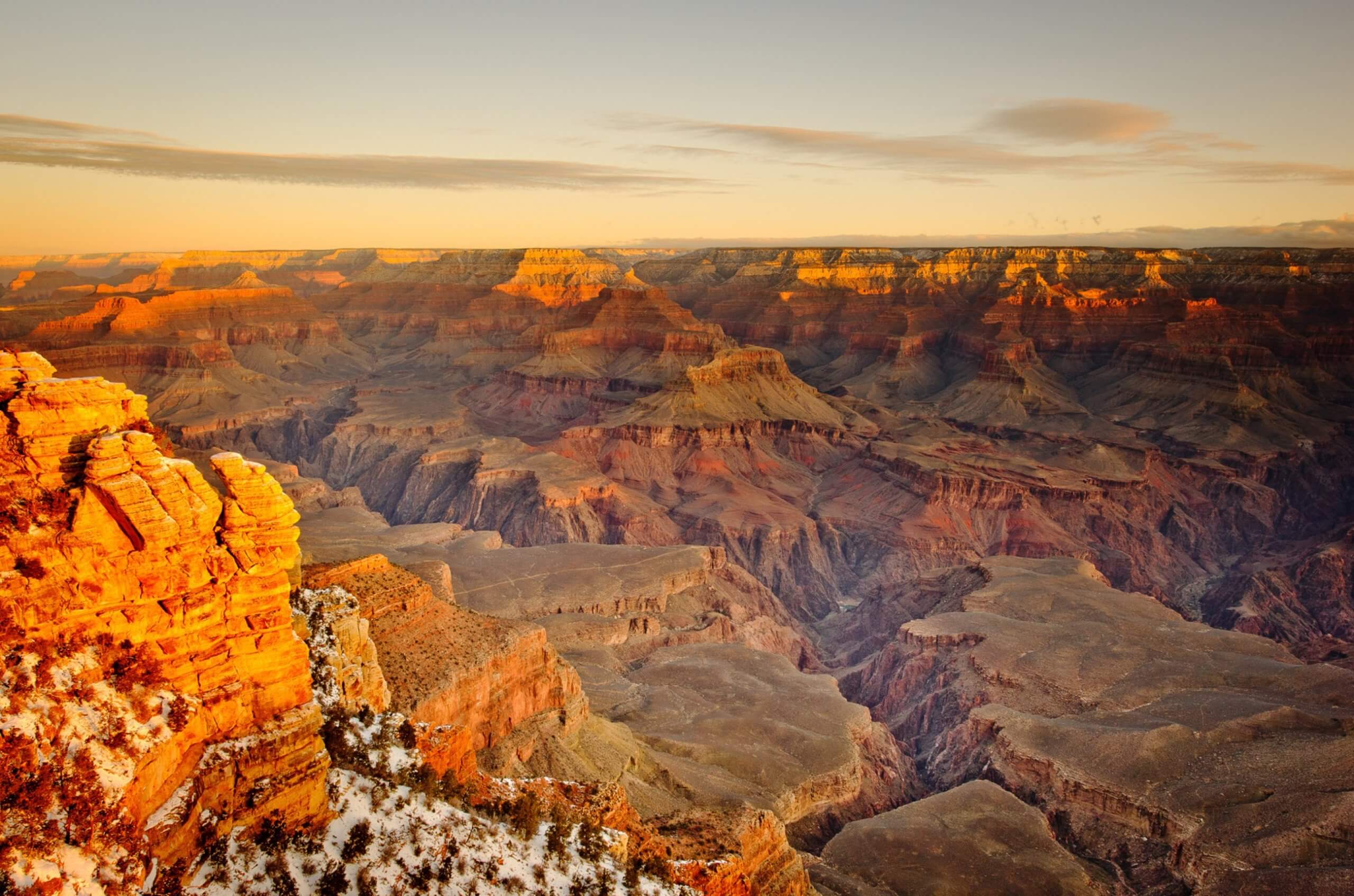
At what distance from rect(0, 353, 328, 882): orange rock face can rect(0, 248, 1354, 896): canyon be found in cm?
7

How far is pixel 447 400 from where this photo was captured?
14462cm

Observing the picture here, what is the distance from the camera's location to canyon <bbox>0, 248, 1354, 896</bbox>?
1612cm

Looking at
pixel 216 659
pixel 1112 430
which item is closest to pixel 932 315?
pixel 1112 430

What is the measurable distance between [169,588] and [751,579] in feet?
226

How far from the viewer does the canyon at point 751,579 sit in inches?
635

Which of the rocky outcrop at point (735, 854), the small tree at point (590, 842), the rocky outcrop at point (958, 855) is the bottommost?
the rocky outcrop at point (958, 855)

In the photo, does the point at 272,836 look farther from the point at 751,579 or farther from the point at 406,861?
the point at 751,579

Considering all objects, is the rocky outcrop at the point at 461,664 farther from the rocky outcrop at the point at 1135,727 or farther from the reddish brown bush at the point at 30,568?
the rocky outcrop at the point at 1135,727

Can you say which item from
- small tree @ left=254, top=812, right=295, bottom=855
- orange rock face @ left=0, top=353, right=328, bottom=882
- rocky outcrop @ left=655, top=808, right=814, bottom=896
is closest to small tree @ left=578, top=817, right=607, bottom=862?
rocky outcrop @ left=655, top=808, right=814, bottom=896

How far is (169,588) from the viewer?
1581 cm

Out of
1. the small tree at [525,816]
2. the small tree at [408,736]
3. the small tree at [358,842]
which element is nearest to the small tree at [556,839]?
the small tree at [525,816]

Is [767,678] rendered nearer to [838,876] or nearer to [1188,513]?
[838,876]

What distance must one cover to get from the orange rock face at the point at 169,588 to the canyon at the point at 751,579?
0.07 m

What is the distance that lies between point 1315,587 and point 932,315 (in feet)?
354
